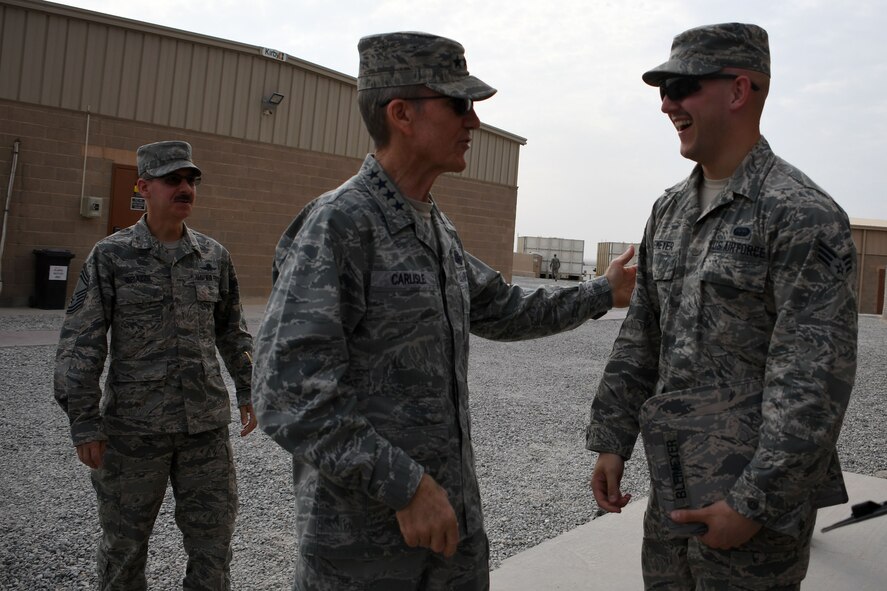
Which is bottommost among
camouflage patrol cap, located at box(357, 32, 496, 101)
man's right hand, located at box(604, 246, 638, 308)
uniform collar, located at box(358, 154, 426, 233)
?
man's right hand, located at box(604, 246, 638, 308)

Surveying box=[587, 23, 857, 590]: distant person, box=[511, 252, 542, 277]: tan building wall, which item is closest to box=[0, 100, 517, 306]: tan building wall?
box=[587, 23, 857, 590]: distant person

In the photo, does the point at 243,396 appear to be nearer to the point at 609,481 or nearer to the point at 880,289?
the point at 609,481

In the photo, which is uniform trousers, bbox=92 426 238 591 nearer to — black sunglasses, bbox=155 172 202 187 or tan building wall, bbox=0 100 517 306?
black sunglasses, bbox=155 172 202 187

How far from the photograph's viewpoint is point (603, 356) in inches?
509

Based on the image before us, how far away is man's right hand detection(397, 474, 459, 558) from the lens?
1877mm

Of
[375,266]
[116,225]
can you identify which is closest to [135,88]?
[116,225]

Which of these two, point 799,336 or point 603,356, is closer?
point 799,336

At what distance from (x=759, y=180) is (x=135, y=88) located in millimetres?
13937

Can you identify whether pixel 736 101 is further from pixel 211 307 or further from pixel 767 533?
pixel 211 307

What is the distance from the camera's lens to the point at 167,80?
14.6 meters

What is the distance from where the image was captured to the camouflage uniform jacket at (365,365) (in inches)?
73.1

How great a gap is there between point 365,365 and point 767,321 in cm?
106

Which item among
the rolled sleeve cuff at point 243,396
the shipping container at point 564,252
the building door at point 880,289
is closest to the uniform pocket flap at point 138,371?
the rolled sleeve cuff at point 243,396

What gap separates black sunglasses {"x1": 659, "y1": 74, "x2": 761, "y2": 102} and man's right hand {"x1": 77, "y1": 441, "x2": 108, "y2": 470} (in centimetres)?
251
